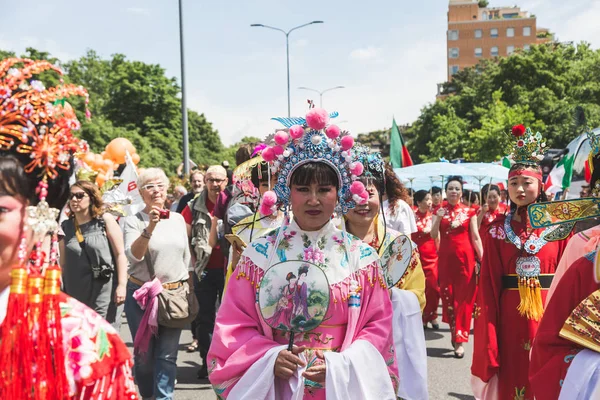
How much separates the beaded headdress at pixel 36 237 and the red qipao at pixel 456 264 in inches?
275

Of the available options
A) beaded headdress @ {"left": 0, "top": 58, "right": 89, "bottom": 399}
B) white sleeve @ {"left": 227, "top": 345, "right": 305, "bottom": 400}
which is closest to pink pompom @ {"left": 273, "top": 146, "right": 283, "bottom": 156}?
white sleeve @ {"left": 227, "top": 345, "right": 305, "bottom": 400}

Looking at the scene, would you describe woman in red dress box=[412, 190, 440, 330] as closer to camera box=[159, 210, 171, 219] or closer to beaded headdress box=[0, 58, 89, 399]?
camera box=[159, 210, 171, 219]

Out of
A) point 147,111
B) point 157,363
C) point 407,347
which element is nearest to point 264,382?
point 407,347

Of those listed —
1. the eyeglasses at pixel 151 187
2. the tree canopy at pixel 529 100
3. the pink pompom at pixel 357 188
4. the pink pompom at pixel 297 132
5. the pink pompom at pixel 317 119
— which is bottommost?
the pink pompom at pixel 357 188

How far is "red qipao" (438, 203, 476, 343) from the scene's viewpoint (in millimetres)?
8367

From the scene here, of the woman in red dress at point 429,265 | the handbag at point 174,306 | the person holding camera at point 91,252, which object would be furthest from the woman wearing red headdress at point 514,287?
the woman in red dress at point 429,265

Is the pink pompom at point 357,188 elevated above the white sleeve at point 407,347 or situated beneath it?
elevated above

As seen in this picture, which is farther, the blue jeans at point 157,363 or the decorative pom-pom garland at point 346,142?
the blue jeans at point 157,363

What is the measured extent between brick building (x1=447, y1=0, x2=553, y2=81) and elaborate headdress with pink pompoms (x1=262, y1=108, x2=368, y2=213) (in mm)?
86337

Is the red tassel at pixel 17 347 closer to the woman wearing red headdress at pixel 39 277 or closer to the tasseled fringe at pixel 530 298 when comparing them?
the woman wearing red headdress at pixel 39 277

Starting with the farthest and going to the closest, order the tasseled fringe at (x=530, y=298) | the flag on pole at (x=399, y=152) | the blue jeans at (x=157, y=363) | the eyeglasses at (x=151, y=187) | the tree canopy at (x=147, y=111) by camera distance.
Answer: the tree canopy at (x=147, y=111), the flag on pole at (x=399, y=152), the eyeglasses at (x=151, y=187), the blue jeans at (x=157, y=363), the tasseled fringe at (x=530, y=298)

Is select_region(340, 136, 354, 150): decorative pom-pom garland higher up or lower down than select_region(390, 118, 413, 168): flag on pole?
lower down

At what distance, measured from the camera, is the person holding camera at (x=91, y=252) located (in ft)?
17.4

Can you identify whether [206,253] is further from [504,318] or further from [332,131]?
[332,131]
